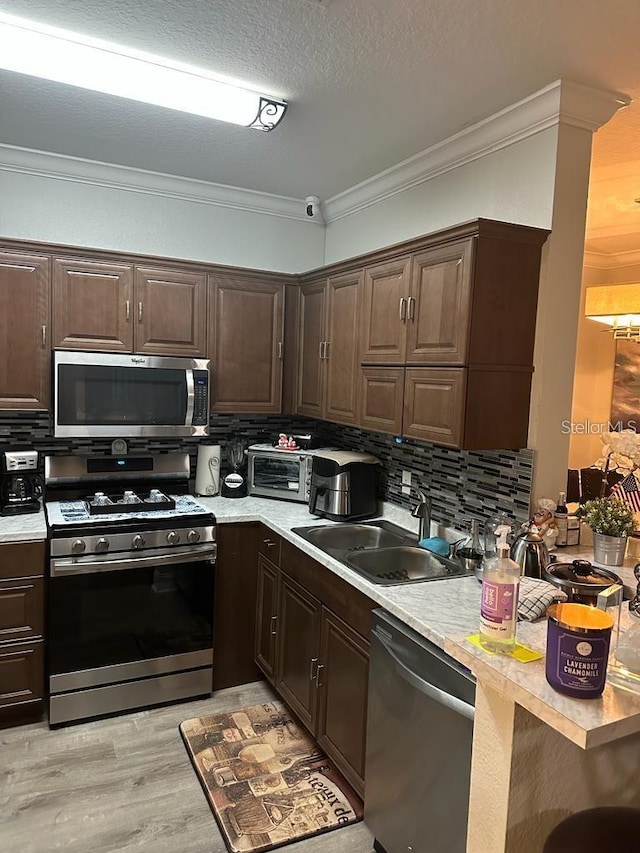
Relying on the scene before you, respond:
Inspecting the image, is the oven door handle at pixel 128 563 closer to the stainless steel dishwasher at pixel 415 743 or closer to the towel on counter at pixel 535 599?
the stainless steel dishwasher at pixel 415 743

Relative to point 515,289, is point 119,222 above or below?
above

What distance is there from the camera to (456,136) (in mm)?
2600

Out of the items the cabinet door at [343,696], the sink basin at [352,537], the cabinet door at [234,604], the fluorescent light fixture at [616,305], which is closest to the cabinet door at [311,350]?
the sink basin at [352,537]

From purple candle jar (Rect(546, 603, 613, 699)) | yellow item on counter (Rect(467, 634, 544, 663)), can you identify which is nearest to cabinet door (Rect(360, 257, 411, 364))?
yellow item on counter (Rect(467, 634, 544, 663))

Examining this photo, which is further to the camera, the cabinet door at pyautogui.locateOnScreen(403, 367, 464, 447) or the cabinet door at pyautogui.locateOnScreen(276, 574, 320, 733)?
the cabinet door at pyautogui.locateOnScreen(276, 574, 320, 733)

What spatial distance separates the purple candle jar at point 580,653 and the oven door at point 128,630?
6.59ft

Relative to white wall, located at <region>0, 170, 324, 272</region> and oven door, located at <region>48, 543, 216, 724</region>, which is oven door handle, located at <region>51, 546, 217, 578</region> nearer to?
oven door, located at <region>48, 543, 216, 724</region>

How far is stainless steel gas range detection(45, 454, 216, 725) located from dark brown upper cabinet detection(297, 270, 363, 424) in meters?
0.82

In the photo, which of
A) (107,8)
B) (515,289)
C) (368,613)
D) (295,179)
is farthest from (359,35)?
(368,613)

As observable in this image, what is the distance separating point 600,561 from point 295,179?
7.88ft

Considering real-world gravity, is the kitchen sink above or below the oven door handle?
above

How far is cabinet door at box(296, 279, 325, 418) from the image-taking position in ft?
10.6

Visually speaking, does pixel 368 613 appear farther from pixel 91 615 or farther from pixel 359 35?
pixel 359 35

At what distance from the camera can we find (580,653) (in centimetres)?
117
